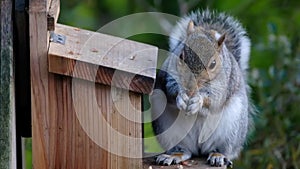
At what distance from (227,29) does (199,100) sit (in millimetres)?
485

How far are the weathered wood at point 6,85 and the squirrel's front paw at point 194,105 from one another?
616 mm

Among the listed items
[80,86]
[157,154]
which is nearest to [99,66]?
[80,86]

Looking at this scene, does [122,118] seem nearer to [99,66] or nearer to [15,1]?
[99,66]

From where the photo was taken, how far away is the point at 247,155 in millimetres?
3543

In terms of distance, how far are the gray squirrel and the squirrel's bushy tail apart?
0.05m

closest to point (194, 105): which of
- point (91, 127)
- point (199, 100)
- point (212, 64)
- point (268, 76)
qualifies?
point (199, 100)

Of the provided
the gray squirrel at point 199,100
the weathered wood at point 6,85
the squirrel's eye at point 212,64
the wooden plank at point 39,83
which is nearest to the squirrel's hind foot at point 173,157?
the gray squirrel at point 199,100

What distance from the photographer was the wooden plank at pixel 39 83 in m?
2.08

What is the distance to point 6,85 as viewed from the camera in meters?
2.02

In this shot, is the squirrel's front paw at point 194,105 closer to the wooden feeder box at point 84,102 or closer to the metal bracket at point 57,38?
the wooden feeder box at point 84,102

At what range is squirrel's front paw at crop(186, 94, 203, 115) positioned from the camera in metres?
2.46

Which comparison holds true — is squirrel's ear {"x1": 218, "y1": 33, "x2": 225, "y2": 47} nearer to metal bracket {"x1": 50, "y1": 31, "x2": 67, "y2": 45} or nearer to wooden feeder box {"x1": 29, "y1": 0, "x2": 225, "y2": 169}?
wooden feeder box {"x1": 29, "y1": 0, "x2": 225, "y2": 169}

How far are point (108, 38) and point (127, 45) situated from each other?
67 millimetres

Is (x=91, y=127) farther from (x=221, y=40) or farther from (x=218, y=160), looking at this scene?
(x=221, y=40)
